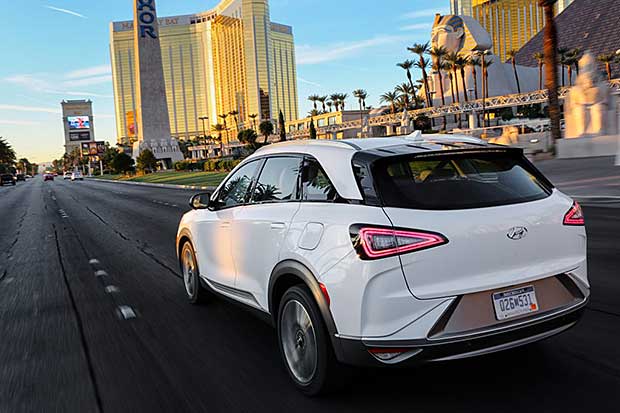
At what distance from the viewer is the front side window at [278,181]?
403cm

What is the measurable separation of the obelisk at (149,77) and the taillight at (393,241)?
270ft

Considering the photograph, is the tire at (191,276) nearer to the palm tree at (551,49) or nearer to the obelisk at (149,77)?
the palm tree at (551,49)

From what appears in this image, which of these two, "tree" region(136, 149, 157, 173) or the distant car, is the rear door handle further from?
the distant car

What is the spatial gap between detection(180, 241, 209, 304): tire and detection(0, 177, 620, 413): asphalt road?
14 centimetres

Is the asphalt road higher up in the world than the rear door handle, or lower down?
lower down

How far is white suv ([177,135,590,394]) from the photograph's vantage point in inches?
119

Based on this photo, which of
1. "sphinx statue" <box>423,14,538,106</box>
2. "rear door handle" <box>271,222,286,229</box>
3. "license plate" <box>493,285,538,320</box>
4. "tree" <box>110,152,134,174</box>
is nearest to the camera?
"license plate" <box>493,285,538,320</box>

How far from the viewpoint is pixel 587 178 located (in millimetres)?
18062

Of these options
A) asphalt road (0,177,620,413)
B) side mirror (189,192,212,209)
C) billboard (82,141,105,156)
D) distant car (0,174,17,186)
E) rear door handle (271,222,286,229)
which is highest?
billboard (82,141,105,156)

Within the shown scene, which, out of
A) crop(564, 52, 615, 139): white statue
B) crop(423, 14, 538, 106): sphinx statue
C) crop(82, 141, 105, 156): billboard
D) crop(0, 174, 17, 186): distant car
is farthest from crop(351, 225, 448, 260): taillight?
crop(82, 141, 105, 156): billboard

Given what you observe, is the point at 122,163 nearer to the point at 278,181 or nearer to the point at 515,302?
the point at 278,181

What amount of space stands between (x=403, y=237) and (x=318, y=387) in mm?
1142

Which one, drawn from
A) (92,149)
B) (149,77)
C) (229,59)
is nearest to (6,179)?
(149,77)

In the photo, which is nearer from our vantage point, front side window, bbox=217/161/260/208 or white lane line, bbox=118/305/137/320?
front side window, bbox=217/161/260/208
